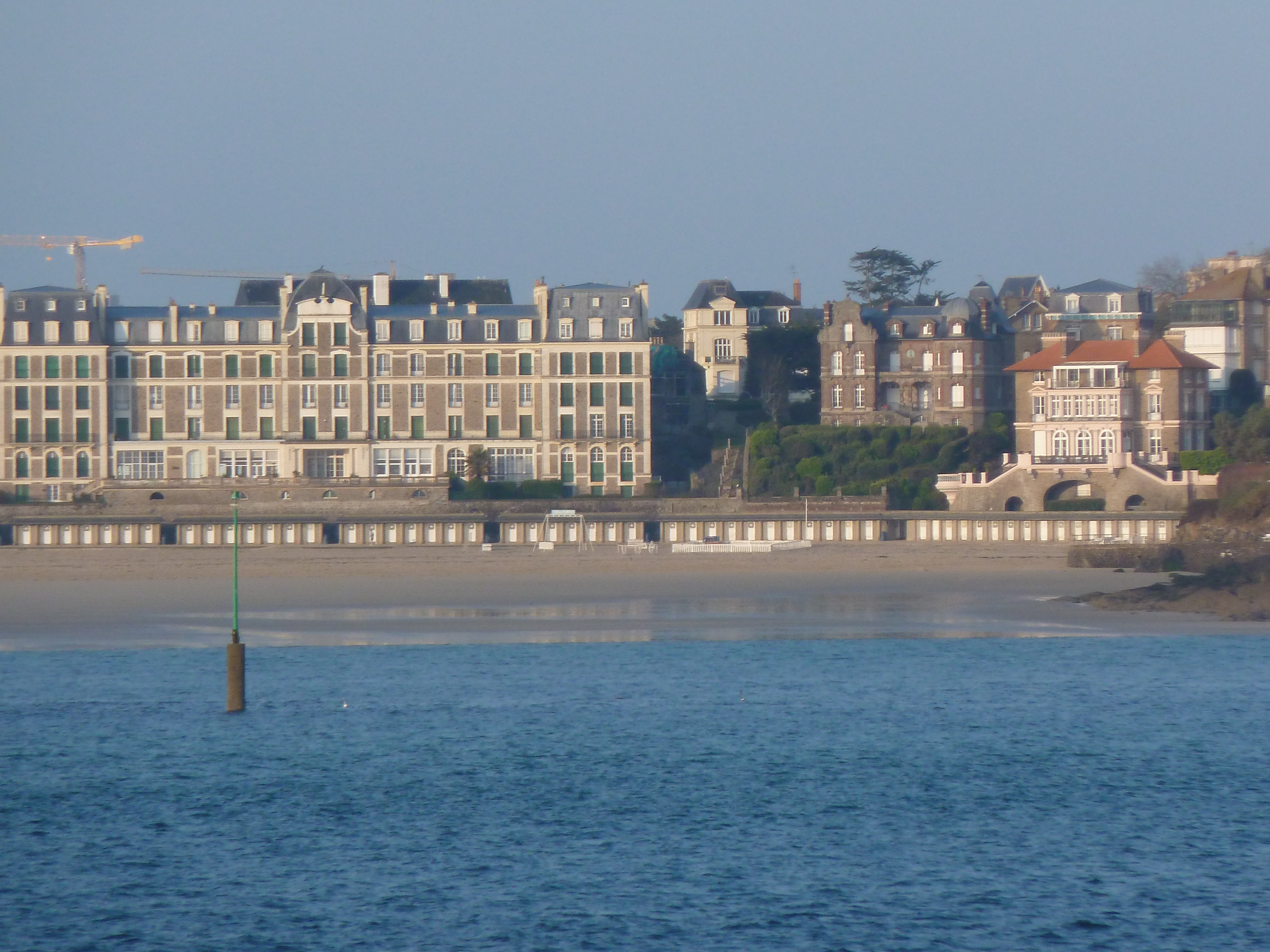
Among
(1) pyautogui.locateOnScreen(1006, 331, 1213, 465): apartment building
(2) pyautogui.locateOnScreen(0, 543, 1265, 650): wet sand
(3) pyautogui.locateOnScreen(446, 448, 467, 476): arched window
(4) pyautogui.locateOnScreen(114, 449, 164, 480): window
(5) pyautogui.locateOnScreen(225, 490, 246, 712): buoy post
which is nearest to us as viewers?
(5) pyautogui.locateOnScreen(225, 490, 246, 712): buoy post

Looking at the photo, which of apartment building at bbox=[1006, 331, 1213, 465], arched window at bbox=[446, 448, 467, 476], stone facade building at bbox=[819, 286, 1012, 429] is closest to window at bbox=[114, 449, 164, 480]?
arched window at bbox=[446, 448, 467, 476]

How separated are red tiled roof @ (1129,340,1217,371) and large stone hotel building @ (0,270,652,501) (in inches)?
884

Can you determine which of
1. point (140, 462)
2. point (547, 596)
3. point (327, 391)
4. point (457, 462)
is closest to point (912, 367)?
point (457, 462)

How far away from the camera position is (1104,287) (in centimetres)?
8625

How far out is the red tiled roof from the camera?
76125 mm

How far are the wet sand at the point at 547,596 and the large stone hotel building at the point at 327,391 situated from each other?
14653 mm

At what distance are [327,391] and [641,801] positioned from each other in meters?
59.1

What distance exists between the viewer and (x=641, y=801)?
25.8m

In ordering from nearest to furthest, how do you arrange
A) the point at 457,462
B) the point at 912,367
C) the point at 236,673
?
1. the point at 236,673
2. the point at 457,462
3. the point at 912,367

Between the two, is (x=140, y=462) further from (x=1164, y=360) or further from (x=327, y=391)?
(x=1164, y=360)

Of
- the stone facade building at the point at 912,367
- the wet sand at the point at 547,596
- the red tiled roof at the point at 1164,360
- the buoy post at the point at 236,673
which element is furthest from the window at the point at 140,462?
the buoy post at the point at 236,673

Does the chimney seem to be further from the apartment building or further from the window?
the apartment building

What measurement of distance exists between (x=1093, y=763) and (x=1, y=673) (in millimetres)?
22845

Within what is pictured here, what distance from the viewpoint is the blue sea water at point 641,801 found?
19875mm
